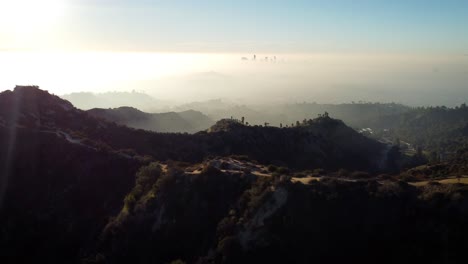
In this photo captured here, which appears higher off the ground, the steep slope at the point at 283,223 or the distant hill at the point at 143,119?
the distant hill at the point at 143,119

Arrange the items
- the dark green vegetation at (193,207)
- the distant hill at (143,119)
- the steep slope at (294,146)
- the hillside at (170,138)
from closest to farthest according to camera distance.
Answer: the dark green vegetation at (193,207) < the hillside at (170,138) < the steep slope at (294,146) < the distant hill at (143,119)

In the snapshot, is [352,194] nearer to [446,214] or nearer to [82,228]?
[446,214]

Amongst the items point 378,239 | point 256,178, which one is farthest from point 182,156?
point 378,239

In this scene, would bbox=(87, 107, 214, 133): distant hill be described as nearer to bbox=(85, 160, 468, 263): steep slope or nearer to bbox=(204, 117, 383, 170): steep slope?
bbox=(204, 117, 383, 170): steep slope

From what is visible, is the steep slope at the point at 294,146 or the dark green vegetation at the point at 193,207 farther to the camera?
the steep slope at the point at 294,146

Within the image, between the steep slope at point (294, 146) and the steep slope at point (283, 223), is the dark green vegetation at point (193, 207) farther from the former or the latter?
the steep slope at point (294, 146)

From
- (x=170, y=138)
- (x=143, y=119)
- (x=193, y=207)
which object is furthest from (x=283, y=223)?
(x=143, y=119)

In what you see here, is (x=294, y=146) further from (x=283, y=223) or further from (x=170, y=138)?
(x=283, y=223)

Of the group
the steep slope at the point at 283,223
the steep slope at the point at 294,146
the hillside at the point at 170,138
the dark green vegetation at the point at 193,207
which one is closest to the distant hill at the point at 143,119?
the hillside at the point at 170,138
